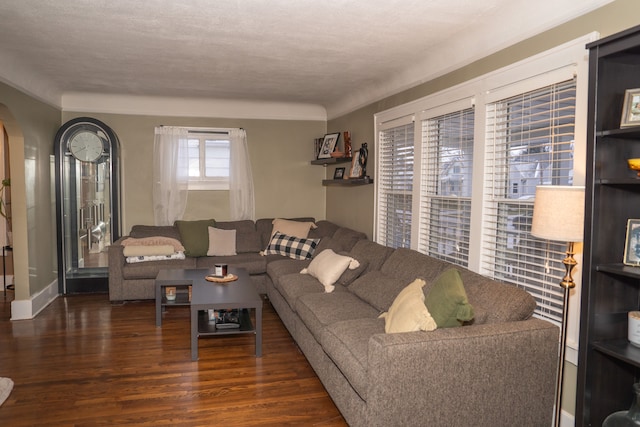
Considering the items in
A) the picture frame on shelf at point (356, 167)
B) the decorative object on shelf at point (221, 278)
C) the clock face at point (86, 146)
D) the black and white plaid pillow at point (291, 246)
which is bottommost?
the decorative object on shelf at point (221, 278)

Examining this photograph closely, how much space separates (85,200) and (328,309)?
3.82 meters

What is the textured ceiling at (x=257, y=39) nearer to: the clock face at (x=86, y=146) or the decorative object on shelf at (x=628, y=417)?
the clock face at (x=86, y=146)

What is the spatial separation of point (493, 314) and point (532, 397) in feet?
1.49

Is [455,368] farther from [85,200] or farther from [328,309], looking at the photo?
[85,200]

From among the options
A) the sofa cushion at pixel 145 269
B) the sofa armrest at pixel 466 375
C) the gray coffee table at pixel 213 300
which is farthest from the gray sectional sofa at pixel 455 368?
the sofa cushion at pixel 145 269

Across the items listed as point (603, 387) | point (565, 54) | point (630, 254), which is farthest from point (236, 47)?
point (603, 387)

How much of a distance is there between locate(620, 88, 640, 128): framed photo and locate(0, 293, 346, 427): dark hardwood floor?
2.17 metres

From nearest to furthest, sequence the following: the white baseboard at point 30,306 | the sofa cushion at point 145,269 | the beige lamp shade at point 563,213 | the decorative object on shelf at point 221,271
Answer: the beige lamp shade at point 563,213 → the decorative object on shelf at point 221,271 → the white baseboard at point 30,306 → the sofa cushion at point 145,269

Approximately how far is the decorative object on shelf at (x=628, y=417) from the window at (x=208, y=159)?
5320 mm

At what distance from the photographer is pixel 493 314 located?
2.68 metres

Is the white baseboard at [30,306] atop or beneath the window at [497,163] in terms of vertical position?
beneath

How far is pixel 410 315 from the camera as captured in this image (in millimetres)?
2590

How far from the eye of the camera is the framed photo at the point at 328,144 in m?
6.13

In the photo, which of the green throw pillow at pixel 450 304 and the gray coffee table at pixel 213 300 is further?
the gray coffee table at pixel 213 300
